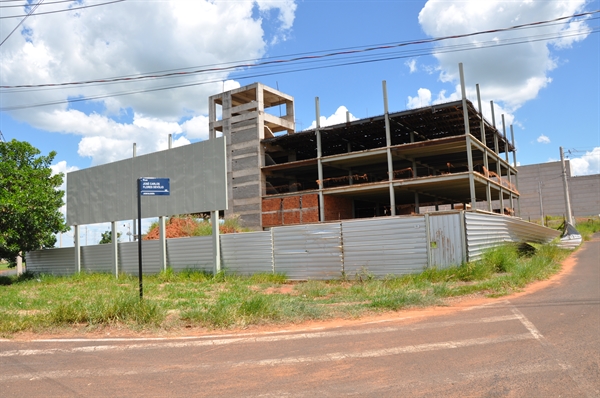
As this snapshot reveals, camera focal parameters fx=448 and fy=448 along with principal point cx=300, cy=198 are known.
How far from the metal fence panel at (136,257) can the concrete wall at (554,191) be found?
63.9 metres

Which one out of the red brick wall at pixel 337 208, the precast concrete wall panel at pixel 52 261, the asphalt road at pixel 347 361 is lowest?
the asphalt road at pixel 347 361

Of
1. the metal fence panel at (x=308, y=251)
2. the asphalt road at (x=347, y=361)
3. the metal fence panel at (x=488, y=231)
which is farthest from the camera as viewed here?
the metal fence panel at (x=308, y=251)

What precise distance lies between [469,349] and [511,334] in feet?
3.79

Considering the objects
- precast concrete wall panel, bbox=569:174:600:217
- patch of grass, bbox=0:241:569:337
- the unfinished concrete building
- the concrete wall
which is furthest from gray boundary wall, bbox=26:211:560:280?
precast concrete wall panel, bbox=569:174:600:217

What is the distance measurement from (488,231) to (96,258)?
18027 mm

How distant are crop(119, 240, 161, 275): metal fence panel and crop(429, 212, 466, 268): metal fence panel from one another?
11.8 metres

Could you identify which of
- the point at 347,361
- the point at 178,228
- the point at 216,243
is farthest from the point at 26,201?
the point at 347,361

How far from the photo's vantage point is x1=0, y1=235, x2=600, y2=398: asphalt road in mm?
4664

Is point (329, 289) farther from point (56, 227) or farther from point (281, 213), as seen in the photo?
point (281, 213)

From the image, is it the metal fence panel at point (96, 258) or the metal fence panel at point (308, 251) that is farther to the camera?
the metal fence panel at point (96, 258)

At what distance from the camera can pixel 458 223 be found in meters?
13.8

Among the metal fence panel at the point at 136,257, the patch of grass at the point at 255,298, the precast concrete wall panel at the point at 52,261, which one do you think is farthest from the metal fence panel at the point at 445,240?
the precast concrete wall panel at the point at 52,261

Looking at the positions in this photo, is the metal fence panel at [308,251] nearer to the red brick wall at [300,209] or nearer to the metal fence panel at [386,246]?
the metal fence panel at [386,246]

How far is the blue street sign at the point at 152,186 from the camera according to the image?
30.2 ft
